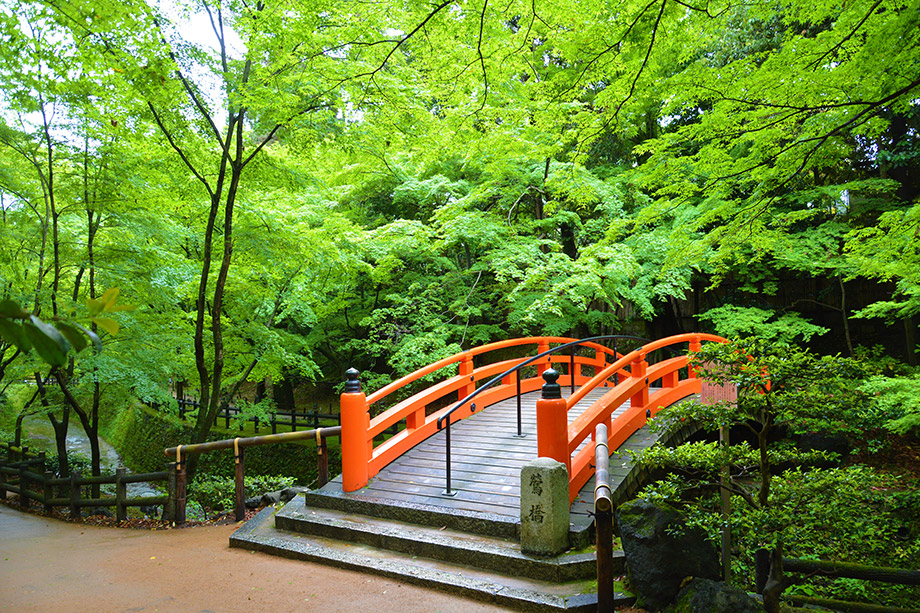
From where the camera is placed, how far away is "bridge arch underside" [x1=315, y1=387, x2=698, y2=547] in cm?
470

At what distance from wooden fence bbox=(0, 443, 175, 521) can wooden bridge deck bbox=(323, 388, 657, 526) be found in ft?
9.24

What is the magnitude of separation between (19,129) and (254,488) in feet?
21.9

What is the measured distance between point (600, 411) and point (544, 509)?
163cm

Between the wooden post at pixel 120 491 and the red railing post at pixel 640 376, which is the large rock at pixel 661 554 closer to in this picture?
the red railing post at pixel 640 376

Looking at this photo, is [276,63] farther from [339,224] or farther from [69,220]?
[69,220]

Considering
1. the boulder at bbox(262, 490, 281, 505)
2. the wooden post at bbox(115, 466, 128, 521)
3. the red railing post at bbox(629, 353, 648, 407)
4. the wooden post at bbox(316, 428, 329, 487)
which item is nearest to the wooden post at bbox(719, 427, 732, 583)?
the red railing post at bbox(629, 353, 648, 407)

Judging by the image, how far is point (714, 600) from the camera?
307 centimetres

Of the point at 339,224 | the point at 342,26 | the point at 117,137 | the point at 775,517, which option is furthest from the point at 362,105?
the point at 775,517

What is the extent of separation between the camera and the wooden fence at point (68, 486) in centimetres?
665

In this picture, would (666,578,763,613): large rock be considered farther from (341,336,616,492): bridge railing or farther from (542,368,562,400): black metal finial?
(341,336,616,492): bridge railing

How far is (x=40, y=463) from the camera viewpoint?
357 inches

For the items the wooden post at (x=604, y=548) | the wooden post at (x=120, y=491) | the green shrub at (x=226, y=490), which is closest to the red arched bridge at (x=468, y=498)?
the wooden post at (x=604, y=548)

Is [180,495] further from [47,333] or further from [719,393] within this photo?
[47,333]

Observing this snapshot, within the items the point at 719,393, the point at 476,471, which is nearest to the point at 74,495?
the point at 476,471
